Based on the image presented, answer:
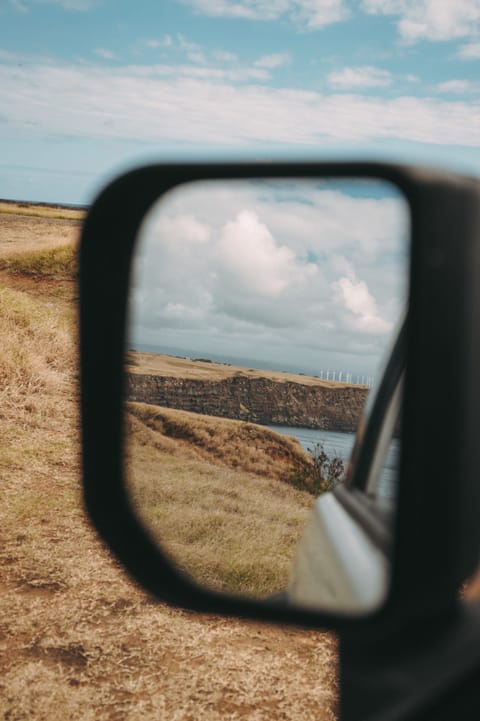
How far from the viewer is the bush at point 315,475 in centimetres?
370

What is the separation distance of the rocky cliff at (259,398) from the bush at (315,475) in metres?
0.33

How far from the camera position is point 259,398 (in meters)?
5.48

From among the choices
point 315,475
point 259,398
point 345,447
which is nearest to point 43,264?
point 259,398

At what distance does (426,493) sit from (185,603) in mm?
680

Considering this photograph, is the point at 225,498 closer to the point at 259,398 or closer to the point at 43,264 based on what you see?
the point at 259,398

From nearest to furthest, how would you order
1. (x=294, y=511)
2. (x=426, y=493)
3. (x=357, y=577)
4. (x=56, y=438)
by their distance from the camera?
1. (x=426, y=493)
2. (x=357, y=577)
3. (x=294, y=511)
4. (x=56, y=438)

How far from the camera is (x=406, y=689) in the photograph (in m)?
1.24

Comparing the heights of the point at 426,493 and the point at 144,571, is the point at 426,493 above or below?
above

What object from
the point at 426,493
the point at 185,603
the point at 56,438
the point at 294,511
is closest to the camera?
the point at 426,493

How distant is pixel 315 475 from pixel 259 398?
78 centimetres

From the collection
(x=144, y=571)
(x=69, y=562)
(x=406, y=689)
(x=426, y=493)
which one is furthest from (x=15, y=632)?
(x=426, y=493)

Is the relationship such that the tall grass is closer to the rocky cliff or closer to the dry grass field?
the rocky cliff

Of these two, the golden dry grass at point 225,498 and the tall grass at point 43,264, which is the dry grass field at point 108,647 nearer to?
the golden dry grass at point 225,498

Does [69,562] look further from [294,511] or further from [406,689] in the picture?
[406,689]
